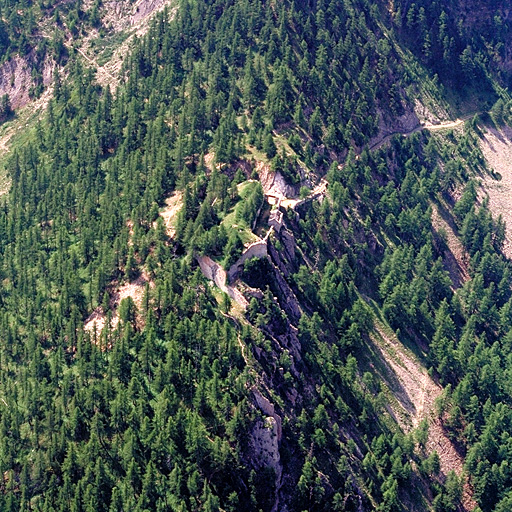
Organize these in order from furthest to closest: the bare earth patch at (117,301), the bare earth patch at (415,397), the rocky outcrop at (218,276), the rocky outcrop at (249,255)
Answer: the bare earth patch at (415,397), the rocky outcrop at (249,255), the rocky outcrop at (218,276), the bare earth patch at (117,301)

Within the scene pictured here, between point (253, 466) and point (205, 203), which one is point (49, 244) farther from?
point (253, 466)

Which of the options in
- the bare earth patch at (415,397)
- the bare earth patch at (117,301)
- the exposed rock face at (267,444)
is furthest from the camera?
the bare earth patch at (415,397)

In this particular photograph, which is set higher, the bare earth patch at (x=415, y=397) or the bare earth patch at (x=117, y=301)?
the bare earth patch at (x=117, y=301)

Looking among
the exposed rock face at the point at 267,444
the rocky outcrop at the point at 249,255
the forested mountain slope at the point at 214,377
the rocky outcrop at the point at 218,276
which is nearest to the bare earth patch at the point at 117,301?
the forested mountain slope at the point at 214,377

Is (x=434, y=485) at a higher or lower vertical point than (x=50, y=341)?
lower

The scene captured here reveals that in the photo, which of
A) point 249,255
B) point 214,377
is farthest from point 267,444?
point 249,255

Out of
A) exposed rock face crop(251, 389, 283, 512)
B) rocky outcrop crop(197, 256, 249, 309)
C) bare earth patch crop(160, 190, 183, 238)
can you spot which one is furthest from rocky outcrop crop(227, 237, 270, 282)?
exposed rock face crop(251, 389, 283, 512)

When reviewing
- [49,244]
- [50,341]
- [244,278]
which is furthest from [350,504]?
[49,244]

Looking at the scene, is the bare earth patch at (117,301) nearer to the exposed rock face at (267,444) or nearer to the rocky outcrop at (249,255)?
the rocky outcrop at (249,255)

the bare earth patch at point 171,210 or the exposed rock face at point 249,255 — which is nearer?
the exposed rock face at point 249,255
